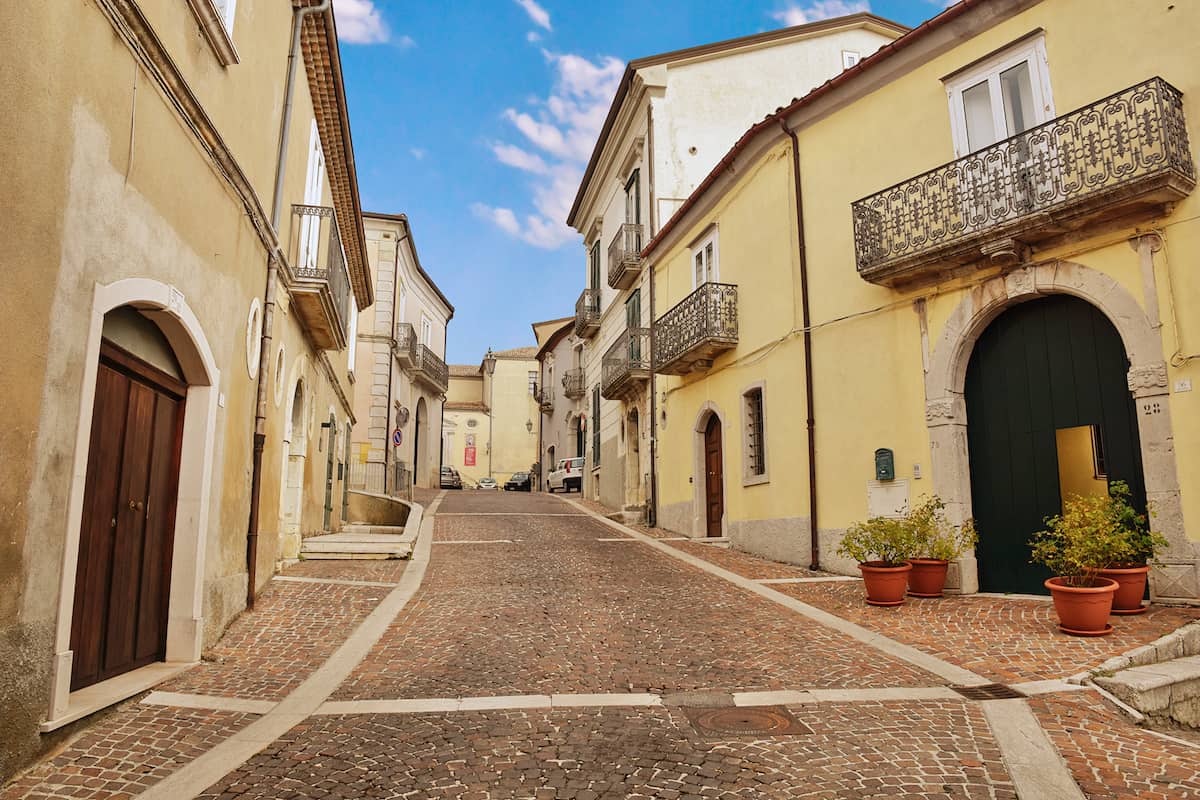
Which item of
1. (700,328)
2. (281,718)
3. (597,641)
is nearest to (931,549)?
(597,641)

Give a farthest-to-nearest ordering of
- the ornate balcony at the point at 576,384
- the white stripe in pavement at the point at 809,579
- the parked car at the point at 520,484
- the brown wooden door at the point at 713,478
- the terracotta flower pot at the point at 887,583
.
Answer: the parked car at the point at 520,484 → the ornate balcony at the point at 576,384 → the brown wooden door at the point at 713,478 → the white stripe in pavement at the point at 809,579 → the terracotta flower pot at the point at 887,583

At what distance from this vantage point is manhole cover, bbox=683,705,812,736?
4832 mm

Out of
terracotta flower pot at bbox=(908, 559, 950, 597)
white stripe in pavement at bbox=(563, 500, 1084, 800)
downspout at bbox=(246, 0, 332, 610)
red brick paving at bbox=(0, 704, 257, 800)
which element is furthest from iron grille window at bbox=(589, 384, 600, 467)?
red brick paving at bbox=(0, 704, 257, 800)

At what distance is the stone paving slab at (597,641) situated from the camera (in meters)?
5.96

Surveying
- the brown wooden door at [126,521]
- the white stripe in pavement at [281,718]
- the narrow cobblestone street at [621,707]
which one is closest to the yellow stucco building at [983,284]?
the narrow cobblestone street at [621,707]

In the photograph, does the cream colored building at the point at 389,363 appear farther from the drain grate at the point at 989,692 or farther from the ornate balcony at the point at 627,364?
the drain grate at the point at 989,692

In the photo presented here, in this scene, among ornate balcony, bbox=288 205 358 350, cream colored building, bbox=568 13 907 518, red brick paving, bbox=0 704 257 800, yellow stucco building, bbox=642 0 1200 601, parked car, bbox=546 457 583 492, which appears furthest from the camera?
parked car, bbox=546 457 583 492

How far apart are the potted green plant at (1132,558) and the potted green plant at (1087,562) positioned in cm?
7

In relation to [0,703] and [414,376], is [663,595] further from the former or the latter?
[414,376]

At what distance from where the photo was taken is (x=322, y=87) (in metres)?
11.2

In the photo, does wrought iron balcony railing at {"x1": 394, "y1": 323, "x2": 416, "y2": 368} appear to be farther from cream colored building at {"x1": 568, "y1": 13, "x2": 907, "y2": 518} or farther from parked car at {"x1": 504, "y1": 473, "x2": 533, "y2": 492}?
parked car at {"x1": 504, "y1": 473, "x2": 533, "y2": 492}

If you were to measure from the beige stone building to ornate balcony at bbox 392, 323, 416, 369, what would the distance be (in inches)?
725

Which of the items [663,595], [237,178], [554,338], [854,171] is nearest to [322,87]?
[237,178]

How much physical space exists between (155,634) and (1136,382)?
363 inches
